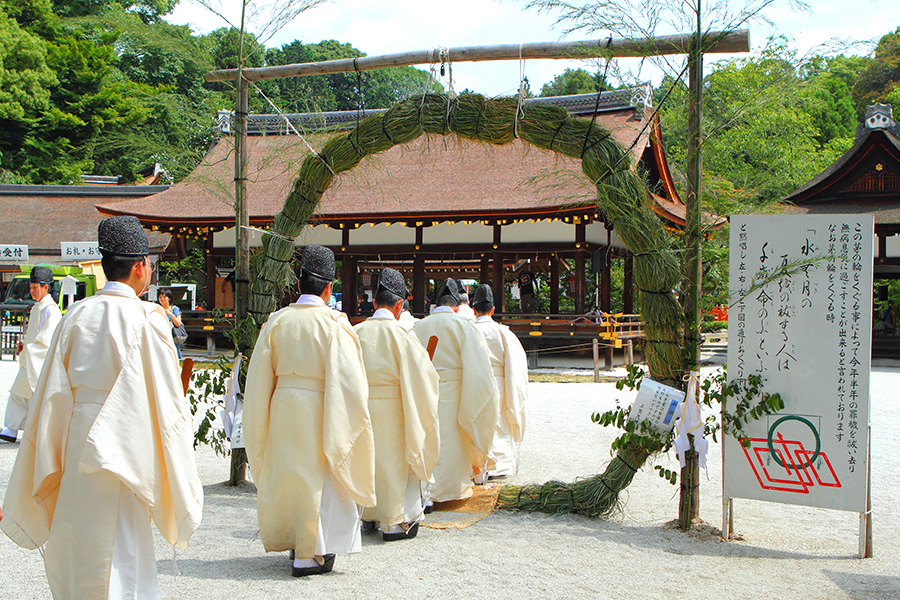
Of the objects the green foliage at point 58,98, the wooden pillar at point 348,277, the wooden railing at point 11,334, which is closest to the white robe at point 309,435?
the wooden pillar at point 348,277

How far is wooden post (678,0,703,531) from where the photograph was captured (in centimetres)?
419

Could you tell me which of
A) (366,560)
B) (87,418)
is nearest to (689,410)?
(366,560)

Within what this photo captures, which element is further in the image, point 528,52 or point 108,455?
point 528,52

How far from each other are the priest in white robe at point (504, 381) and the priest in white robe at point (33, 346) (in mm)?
3634

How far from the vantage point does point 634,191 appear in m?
4.27

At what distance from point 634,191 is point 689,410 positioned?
1.29 meters

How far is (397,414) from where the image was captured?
13.4ft

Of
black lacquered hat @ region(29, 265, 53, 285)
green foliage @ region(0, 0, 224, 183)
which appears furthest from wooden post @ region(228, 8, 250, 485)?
green foliage @ region(0, 0, 224, 183)

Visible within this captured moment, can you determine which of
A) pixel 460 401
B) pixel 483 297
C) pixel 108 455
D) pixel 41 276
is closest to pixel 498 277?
pixel 483 297

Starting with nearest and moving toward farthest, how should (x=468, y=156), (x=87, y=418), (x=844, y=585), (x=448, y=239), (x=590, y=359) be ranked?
(x=87, y=418)
(x=844, y=585)
(x=590, y=359)
(x=448, y=239)
(x=468, y=156)

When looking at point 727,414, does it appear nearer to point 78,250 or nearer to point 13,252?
point 78,250

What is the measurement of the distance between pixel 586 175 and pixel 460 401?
167cm

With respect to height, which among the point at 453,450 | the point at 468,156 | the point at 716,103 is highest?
the point at 468,156

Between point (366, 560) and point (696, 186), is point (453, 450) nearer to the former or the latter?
point (366, 560)
